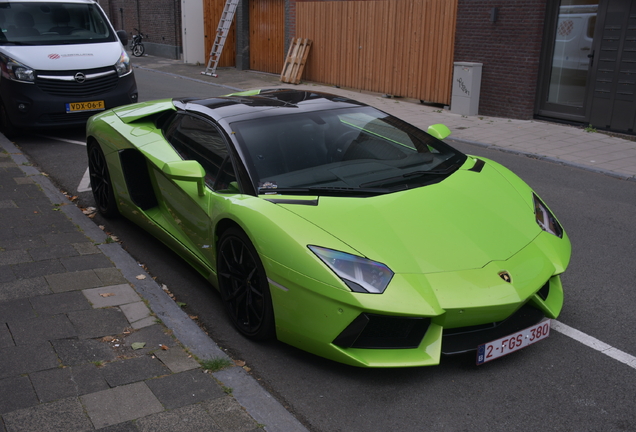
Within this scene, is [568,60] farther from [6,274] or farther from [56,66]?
[6,274]

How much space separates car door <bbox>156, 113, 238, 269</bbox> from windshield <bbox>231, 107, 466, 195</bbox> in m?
0.21

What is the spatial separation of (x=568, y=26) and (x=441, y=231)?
10.0 meters

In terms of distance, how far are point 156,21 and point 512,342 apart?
90.2ft

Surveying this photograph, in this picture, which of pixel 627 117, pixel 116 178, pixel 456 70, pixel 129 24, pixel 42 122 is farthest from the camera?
pixel 129 24

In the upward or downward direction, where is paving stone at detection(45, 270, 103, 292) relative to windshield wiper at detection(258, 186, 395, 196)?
downward

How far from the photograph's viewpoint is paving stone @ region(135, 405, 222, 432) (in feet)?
9.62

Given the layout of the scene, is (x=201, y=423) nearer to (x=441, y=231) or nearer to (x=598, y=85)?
(x=441, y=231)

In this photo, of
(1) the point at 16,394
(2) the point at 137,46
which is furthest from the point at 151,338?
(2) the point at 137,46

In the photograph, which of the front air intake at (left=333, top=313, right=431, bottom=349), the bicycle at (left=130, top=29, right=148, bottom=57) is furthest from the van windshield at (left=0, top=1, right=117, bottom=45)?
the bicycle at (left=130, top=29, right=148, bottom=57)

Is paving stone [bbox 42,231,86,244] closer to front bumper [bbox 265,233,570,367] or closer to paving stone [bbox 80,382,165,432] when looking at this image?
paving stone [bbox 80,382,165,432]

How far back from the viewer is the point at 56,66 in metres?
9.45

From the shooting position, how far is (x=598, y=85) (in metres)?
11.6

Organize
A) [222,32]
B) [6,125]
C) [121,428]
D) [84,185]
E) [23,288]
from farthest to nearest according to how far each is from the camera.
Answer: [222,32] → [6,125] → [84,185] → [23,288] → [121,428]

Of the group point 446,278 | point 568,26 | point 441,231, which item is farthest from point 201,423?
point 568,26
